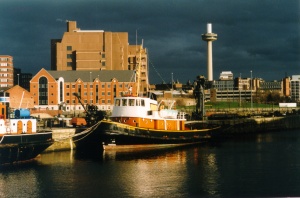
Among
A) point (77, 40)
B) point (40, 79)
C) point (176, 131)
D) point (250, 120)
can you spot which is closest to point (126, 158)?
point (176, 131)

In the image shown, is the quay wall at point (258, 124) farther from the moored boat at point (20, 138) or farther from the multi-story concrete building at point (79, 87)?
the moored boat at point (20, 138)

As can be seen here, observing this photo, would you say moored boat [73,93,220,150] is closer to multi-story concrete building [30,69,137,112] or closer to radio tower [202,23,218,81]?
multi-story concrete building [30,69,137,112]

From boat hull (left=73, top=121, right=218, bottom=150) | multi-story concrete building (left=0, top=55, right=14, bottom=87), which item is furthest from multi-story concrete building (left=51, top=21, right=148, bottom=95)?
boat hull (left=73, top=121, right=218, bottom=150)

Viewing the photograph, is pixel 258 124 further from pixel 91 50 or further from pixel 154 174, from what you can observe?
pixel 154 174

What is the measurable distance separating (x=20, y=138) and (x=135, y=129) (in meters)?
16.0

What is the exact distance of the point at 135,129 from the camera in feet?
193

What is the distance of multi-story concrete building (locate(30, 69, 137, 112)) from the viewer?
393 feet

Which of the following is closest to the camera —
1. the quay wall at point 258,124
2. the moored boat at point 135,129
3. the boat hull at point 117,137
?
the boat hull at point 117,137

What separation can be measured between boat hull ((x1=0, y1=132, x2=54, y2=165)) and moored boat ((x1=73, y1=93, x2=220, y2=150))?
8402 millimetres

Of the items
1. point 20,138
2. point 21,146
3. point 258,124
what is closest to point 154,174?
point 21,146

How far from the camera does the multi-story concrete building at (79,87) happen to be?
120 metres

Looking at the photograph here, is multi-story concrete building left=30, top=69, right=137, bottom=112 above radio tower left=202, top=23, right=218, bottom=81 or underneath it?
underneath

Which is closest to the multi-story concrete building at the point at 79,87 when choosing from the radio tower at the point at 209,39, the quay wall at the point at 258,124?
the quay wall at the point at 258,124

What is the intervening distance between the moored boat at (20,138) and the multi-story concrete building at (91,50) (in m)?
88.5
